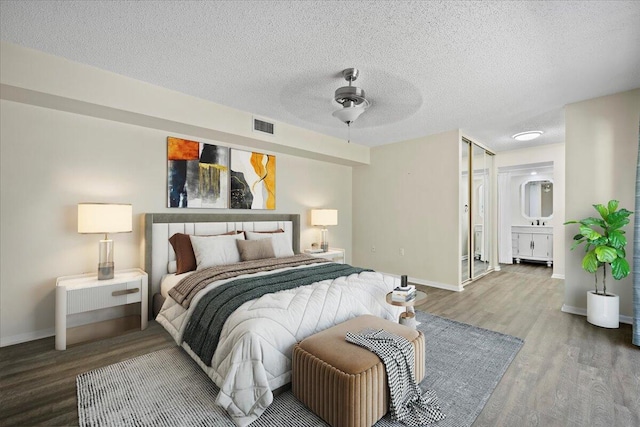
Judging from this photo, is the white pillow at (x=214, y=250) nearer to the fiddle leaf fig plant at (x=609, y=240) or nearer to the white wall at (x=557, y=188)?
the fiddle leaf fig plant at (x=609, y=240)

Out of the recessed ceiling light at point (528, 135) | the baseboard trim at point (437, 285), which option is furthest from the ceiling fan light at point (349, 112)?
the recessed ceiling light at point (528, 135)

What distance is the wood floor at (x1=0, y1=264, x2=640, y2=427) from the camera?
1725 mm

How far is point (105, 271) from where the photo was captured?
283cm

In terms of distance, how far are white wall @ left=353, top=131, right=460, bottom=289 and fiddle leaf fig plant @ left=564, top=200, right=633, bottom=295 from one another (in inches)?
63.0

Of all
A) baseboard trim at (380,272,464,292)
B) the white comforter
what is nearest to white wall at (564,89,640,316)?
baseboard trim at (380,272,464,292)

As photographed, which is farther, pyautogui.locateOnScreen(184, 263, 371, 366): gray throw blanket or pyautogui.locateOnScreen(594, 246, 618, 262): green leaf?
pyautogui.locateOnScreen(594, 246, 618, 262): green leaf

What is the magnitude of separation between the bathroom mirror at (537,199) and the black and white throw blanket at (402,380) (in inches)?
273

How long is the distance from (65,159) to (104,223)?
33.2 inches

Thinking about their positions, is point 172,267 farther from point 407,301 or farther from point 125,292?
point 407,301

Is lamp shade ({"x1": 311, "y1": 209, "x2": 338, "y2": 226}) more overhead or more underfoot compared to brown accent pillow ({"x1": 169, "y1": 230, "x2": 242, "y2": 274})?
more overhead

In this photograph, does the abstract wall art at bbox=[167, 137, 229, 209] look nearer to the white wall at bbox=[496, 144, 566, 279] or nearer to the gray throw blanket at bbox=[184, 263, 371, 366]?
the gray throw blanket at bbox=[184, 263, 371, 366]

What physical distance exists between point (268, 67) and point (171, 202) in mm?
2066

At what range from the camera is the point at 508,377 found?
84.0 inches

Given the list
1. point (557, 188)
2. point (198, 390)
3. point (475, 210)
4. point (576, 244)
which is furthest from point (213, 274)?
point (557, 188)
